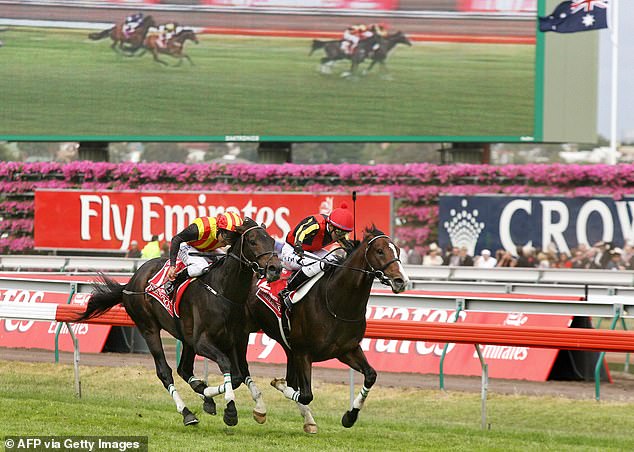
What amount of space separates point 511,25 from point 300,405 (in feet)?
53.6

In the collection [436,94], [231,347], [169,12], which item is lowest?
[231,347]

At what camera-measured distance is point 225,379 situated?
9336 mm

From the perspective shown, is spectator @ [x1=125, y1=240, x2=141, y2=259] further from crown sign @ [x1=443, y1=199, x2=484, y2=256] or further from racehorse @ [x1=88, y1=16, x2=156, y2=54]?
crown sign @ [x1=443, y1=199, x2=484, y2=256]

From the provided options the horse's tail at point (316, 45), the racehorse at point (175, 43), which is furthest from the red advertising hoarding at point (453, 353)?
the racehorse at point (175, 43)

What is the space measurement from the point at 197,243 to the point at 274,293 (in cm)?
78

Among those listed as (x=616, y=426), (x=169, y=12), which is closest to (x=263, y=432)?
(x=616, y=426)

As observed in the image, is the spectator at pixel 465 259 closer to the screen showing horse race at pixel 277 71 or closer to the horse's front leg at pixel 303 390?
the screen showing horse race at pixel 277 71

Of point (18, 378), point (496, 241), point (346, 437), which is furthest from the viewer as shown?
point (496, 241)

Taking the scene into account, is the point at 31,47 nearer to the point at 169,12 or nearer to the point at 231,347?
the point at 169,12

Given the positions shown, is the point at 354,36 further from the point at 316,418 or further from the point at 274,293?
the point at 274,293

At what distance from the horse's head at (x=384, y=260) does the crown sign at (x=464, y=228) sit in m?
15.1

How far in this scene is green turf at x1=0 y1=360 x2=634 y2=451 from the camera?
351 inches

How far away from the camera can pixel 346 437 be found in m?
9.24

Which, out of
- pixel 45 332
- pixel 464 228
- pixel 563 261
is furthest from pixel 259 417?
pixel 464 228
